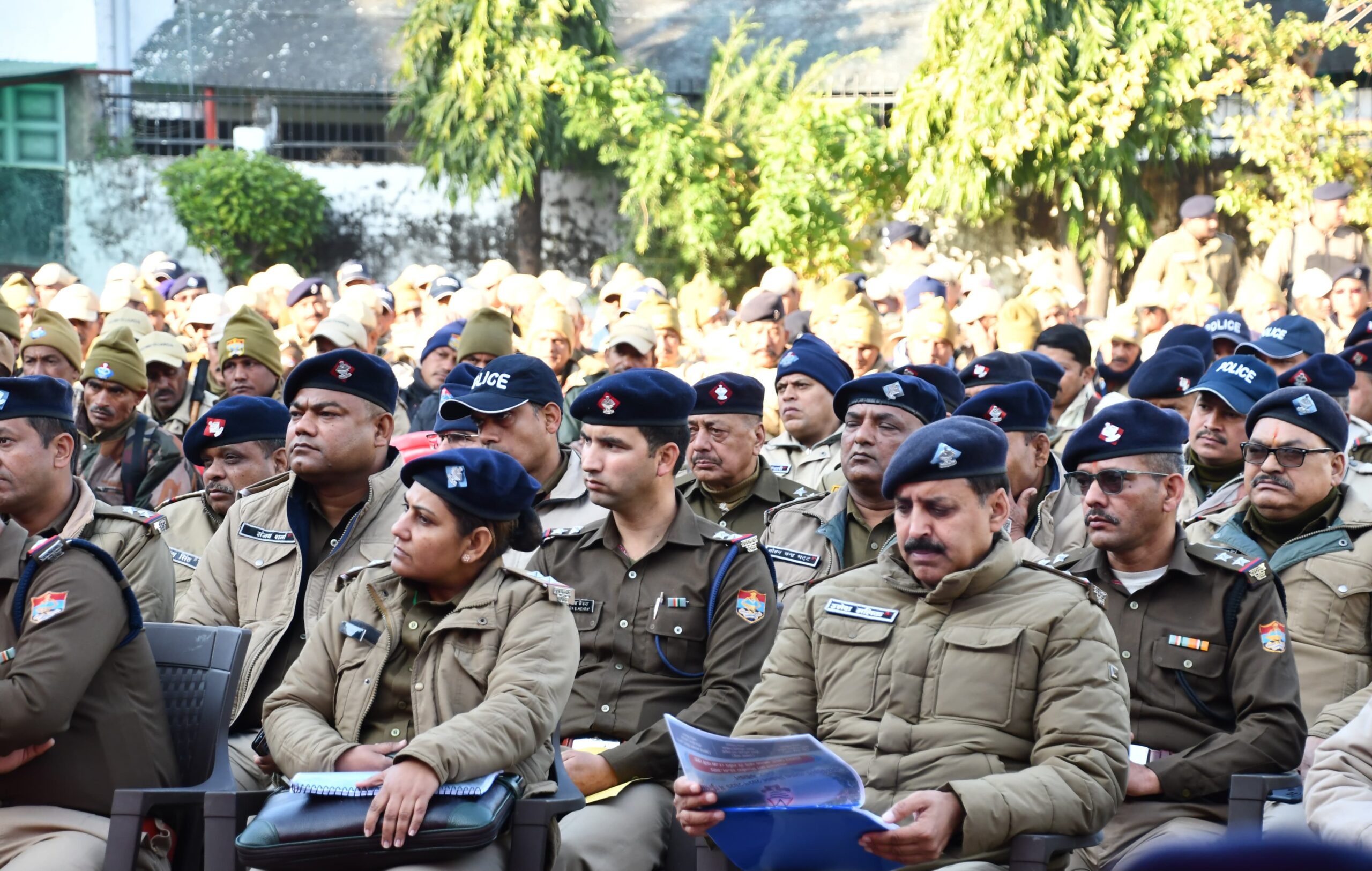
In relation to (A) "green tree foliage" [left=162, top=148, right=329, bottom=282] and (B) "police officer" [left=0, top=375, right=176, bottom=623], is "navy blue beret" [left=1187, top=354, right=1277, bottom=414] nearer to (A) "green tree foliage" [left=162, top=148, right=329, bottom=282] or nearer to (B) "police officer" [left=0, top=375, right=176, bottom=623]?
(B) "police officer" [left=0, top=375, right=176, bottom=623]

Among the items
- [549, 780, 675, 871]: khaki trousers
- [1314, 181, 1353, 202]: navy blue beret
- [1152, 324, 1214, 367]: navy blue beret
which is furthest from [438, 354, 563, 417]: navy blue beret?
[1314, 181, 1353, 202]: navy blue beret

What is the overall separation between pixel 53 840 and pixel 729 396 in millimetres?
2951

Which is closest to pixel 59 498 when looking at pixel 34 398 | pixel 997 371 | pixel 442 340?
pixel 34 398

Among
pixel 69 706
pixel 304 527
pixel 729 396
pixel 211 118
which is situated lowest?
pixel 69 706

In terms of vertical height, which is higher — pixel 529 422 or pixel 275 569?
pixel 529 422

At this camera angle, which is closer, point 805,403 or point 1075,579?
point 1075,579

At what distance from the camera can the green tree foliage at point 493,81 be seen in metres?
16.2

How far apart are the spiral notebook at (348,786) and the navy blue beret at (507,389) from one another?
1947 millimetres

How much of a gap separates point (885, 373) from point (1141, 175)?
418 inches

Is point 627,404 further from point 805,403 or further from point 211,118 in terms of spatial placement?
point 211,118

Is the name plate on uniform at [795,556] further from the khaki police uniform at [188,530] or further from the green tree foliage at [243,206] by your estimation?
the green tree foliage at [243,206]

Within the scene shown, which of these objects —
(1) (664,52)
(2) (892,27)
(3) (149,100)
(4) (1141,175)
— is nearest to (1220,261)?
(4) (1141,175)

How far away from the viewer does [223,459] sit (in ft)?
19.0

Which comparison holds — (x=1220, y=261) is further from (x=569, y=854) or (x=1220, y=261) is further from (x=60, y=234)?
(x=60, y=234)
